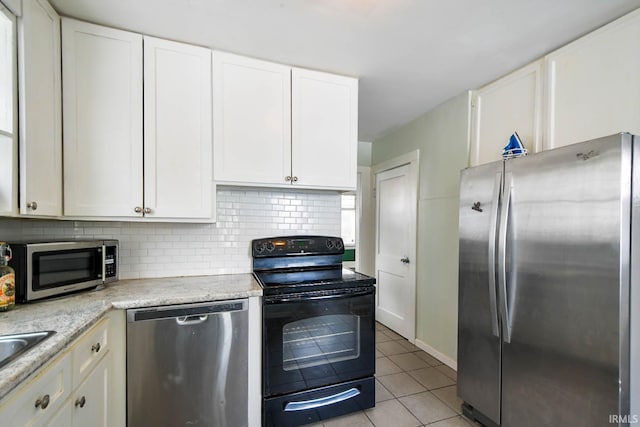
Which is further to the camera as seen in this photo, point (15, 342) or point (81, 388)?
point (81, 388)

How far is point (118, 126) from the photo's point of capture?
1722 millimetres

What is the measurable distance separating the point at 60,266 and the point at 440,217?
281cm

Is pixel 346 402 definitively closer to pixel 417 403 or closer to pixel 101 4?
pixel 417 403

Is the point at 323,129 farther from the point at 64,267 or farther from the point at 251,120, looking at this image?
the point at 64,267

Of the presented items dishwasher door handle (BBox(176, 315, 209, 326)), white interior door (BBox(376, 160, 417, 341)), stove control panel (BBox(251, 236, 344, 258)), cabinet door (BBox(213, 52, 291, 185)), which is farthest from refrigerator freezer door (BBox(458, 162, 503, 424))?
dishwasher door handle (BBox(176, 315, 209, 326))

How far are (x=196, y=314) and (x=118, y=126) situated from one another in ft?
3.98

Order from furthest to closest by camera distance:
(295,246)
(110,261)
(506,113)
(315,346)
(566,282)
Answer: (295,246) < (506,113) < (315,346) < (110,261) < (566,282)

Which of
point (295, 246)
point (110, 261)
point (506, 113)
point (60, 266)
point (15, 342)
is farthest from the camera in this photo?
point (295, 246)

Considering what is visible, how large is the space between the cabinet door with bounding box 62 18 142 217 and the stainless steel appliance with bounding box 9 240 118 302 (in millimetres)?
228

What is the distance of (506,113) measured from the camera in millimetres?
2164

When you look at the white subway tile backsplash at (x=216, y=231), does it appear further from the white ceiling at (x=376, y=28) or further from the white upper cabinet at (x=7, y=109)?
the white ceiling at (x=376, y=28)

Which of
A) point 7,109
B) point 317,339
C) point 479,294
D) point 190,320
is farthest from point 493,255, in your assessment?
point 7,109

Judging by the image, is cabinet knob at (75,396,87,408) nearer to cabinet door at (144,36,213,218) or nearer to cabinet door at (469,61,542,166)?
cabinet door at (144,36,213,218)

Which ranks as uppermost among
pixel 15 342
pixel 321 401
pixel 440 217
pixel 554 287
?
pixel 440 217
